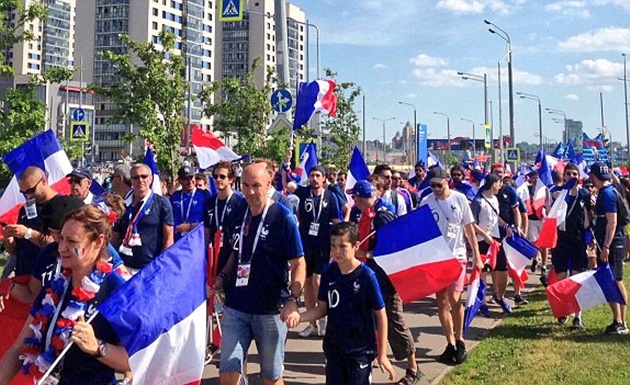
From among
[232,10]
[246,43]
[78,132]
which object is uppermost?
[246,43]

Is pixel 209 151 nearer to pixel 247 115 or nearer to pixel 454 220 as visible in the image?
pixel 454 220

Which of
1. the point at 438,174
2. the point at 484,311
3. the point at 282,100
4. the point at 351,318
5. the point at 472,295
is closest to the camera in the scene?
the point at 351,318

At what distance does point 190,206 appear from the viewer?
9.15 metres

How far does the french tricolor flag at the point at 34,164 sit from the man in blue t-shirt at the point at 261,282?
135 inches

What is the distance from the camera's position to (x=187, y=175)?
916 cm

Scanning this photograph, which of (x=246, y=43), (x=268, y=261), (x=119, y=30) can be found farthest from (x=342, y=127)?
(x=246, y=43)

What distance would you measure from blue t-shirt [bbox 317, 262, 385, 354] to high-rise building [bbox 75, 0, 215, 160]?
100146 mm

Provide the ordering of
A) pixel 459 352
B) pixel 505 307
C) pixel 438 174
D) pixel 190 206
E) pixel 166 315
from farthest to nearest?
1. pixel 505 307
2. pixel 190 206
3. pixel 438 174
4. pixel 459 352
5. pixel 166 315

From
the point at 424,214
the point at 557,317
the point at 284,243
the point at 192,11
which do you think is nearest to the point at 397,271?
the point at 424,214

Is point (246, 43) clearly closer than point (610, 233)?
No

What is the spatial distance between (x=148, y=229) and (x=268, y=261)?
231 cm

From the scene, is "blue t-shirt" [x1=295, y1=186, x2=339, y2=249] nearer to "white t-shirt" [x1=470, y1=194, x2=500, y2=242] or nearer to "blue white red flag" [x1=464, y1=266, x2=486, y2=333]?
"blue white red flag" [x1=464, y1=266, x2=486, y2=333]

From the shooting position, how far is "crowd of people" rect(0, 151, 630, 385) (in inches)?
121

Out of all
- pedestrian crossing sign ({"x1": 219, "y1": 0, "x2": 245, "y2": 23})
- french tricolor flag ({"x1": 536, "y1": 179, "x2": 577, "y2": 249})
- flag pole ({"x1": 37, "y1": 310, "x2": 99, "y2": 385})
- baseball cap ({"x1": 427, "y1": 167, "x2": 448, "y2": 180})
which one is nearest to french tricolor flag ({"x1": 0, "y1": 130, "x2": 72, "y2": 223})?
baseball cap ({"x1": 427, "y1": 167, "x2": 448, "y2": 180})
